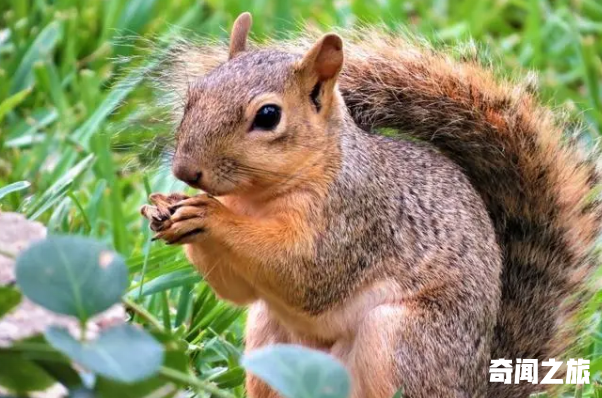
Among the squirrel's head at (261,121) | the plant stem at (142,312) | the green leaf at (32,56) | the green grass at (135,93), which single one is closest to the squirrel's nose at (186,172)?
the squirrel's head at (261,121)

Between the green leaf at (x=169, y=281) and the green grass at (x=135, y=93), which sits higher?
the green grass at (x=135, y=93)

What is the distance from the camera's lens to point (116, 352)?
1.25 m

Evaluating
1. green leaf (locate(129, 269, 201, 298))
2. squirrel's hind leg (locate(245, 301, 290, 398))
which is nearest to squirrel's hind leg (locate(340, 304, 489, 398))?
Answer: squirrel's hind leg (locate(245, 301, 290, 398))

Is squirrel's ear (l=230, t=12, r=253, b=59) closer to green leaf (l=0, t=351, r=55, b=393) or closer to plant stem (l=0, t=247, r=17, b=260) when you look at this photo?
plant stem (l=0, t=247, r=17, b=260)

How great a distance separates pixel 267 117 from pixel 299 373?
3.36 feet

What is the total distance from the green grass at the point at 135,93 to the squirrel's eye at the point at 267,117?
16.7 inches

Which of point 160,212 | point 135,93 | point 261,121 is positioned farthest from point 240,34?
point 135,93

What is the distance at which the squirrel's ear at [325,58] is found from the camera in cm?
239

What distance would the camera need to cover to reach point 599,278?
269 centimetres

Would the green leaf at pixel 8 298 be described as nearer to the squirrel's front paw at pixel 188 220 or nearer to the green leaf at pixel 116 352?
the green leaf at pixel 116 352

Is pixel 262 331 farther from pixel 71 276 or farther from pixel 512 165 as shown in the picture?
pixel 71 276

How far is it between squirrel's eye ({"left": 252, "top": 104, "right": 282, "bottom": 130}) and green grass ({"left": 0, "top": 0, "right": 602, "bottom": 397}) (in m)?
0.42

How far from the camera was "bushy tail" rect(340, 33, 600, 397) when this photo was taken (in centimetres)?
261

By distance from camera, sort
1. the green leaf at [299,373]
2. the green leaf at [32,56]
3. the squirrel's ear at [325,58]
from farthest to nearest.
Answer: the green leaf at [32,56], the squirrel's ear at [325,58], the green leaf at [299,373]
